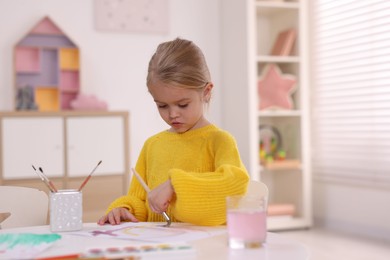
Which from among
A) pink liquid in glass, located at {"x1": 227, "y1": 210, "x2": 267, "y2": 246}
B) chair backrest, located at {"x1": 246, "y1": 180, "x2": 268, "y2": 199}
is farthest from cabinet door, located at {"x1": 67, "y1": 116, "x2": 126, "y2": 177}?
pink liquid in glass, located at {"x1": 227, "y1": 210, "x2": 267, "y2": 246}

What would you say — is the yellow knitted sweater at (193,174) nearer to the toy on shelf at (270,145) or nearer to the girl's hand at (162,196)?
the girl's hand at (162,196)

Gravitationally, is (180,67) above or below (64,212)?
above

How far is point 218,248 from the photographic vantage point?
94 centimetres

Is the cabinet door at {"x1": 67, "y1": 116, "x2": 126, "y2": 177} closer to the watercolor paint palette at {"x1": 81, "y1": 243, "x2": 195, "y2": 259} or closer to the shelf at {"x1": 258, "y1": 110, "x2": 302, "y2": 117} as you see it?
the shelf at {"x1": 258, "y1": 110, "x2": 302, "y2": 117}

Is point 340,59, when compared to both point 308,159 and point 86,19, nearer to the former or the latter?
point 308,159

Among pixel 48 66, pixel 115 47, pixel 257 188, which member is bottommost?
pixel 257 188

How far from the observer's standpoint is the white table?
884mm

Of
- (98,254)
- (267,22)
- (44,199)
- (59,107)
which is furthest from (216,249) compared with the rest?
(267,22)

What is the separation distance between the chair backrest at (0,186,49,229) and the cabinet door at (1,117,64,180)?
1841 mm

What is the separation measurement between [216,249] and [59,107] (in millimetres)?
2816

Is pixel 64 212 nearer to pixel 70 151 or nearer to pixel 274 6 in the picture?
pixel 70 151

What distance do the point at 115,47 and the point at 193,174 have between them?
2.82 m

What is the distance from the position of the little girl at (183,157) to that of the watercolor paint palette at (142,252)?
21cm

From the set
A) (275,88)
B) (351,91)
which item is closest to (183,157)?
(351,91)
